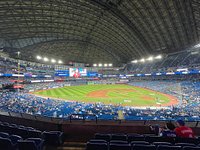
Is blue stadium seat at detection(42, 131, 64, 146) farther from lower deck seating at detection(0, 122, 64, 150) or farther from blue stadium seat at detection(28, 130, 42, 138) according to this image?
blue stadium seat at detection(28, 130, 42, 138)

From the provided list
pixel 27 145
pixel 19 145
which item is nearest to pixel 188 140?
pixel 27 145

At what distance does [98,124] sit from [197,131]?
4.91 m

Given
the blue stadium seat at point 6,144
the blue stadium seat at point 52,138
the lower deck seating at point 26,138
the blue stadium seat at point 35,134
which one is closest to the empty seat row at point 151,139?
the blue stadium seat at point 52,138

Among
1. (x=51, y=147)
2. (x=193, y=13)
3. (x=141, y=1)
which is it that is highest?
(x=141, y=1)

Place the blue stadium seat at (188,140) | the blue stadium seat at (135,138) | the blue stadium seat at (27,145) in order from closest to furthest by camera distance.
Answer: the blue stadium seat at (27,145), the blue stadium seat at (188,140), the blue stadium seat at (135,138)

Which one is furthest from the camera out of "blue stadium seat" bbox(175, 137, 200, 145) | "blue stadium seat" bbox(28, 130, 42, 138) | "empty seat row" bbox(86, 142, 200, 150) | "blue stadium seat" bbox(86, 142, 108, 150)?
"blue stadium seat" bbox(28, 130, 42, 138)

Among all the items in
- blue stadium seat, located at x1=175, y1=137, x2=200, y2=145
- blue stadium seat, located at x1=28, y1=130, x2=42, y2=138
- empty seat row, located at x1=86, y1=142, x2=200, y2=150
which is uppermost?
blue stadium seat, located at x1=28, y1=130, x2=42, y2=138

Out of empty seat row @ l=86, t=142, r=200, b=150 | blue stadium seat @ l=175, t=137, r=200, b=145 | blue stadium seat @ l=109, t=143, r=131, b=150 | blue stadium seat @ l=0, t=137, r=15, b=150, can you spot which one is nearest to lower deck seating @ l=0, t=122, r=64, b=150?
blue stadium seat @ l=0, t=137, r=15, b=150

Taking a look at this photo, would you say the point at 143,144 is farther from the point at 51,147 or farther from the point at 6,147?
the point at 6,147

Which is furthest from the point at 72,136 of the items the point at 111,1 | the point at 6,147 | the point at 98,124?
the point at 111,1

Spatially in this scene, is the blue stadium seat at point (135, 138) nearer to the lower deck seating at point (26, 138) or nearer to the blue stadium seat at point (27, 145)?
the lower deck seating at point (26, 138)

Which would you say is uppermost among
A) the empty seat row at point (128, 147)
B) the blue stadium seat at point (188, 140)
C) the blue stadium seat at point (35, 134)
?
the blue stadium seat at point (35, 134)

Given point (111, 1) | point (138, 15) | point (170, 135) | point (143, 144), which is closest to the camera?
point (143, 144)

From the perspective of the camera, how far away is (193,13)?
42375 mm
